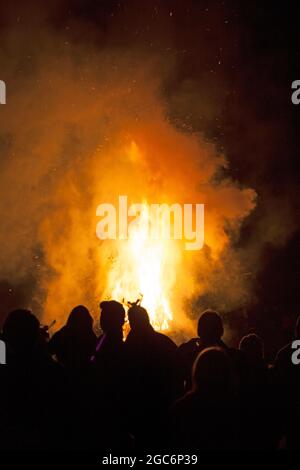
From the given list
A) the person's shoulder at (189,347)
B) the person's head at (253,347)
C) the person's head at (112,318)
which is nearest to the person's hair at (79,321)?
the person's head at (112,318)

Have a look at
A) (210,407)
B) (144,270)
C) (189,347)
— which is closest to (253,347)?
(189,347)

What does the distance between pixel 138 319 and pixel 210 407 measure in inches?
51.3

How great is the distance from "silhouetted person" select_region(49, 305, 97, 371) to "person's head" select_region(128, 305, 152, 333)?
1.18 feet

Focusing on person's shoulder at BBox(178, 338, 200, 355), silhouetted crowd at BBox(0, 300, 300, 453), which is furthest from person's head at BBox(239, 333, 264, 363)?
person's shoulder at BBox(178, 338, 200, 355)

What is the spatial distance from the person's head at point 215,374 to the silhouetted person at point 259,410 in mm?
444

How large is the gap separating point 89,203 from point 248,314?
7400 mm

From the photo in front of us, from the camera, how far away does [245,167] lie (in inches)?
851

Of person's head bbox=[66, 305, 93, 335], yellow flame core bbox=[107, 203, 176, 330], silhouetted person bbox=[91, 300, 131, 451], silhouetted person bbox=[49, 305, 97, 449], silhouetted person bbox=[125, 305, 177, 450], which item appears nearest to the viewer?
silhouetted person bbox=[49, 305, 97, 449]

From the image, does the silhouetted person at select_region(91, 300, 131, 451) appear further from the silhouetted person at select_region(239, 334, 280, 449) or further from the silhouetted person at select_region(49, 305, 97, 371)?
the silhouetted person at select_region(239, 334, 280, 449)

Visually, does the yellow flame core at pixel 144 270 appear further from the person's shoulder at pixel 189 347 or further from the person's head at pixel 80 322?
the person's head at pixel 80 322

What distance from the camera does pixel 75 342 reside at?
429cm

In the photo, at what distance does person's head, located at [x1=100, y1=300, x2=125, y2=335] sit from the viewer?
4.10 meters

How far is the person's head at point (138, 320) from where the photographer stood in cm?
409

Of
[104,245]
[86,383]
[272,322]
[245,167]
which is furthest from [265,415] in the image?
[245,167]
